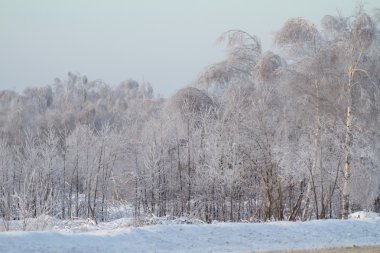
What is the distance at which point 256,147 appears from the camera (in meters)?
25.4

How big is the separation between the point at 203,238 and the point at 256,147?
11770mm

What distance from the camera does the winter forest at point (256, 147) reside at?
2233 centimetres

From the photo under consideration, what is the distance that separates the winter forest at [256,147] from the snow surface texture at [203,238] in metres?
3.41

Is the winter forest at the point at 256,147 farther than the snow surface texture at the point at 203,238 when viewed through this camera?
Yes

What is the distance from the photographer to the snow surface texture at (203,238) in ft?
40.4

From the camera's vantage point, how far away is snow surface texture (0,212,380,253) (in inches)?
485

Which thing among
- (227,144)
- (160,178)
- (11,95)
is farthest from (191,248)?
(11,95)

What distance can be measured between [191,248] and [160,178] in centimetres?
2391

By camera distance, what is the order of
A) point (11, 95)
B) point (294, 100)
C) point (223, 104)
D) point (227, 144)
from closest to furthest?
point (294, 100)
point (227, 144)
point (223, 104)
point (11, 95)

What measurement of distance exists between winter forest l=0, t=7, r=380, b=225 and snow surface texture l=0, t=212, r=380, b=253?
3.41m

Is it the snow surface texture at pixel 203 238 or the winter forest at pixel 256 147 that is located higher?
the winter forest at pixel 256 147

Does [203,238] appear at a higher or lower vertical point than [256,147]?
lower

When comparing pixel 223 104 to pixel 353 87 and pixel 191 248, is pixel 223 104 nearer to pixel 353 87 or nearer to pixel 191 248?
pixel 353 87

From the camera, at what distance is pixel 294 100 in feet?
78.3
